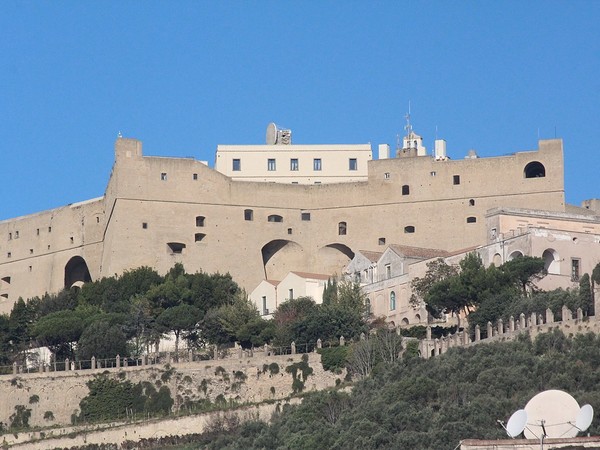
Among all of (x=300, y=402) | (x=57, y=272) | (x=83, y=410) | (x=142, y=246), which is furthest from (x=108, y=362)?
(x=57, y=272)

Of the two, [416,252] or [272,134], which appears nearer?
[416,252]

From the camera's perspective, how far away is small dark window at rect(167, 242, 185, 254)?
80188 millimetres

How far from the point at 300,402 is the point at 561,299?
903cm

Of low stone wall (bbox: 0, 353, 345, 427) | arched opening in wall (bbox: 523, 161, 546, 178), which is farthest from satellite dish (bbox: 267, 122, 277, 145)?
low stone wall (bbox: 0, 353, 345, 427)

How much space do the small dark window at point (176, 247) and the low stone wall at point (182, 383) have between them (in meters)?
15.3

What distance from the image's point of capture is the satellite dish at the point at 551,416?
41250 mm

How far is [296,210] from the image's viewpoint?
81.4 metres

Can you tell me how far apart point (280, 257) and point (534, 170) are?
38.0ft

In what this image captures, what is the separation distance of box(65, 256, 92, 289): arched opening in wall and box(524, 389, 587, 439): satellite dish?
4508cm

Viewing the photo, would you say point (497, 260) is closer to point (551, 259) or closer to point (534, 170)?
point (551, 259)

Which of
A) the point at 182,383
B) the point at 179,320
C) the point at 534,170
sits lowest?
the point at 182,383

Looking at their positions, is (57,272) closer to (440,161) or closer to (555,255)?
(440,161)

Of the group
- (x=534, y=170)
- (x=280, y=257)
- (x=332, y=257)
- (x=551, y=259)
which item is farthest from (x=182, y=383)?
(x=534, y=170)

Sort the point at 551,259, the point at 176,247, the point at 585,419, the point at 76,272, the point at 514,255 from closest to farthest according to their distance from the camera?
the point at 585,419
the point at 551,259
the point at 514,255
the point at 176,247
the point at 76,272
